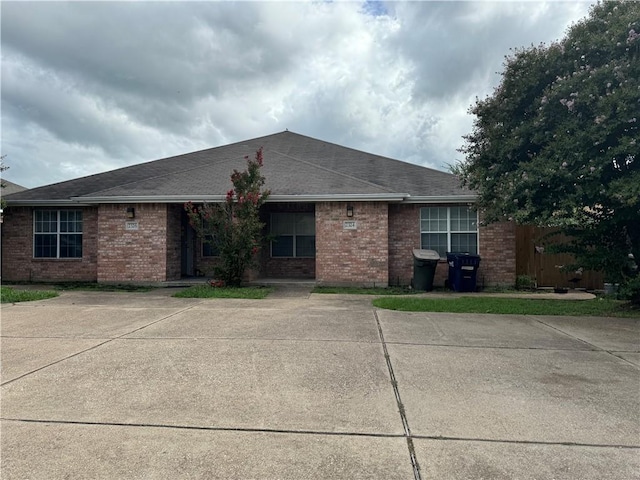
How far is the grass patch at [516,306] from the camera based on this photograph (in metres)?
8.61

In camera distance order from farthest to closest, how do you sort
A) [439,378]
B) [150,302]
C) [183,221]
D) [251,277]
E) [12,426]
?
[183,221] < [251,277] < [150,302] < [439,378] < [12,426]

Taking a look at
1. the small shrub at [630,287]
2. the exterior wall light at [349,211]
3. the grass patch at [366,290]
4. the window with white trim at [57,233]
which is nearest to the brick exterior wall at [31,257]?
the window with white trim at [57,233]

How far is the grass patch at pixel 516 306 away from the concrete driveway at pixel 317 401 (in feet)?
5.64

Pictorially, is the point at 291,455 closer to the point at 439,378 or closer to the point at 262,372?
the point at 262,372

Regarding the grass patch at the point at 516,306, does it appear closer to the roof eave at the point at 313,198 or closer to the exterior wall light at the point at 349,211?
the exterior wall light at the point at 349,211

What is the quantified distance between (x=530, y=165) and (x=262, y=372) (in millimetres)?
6646

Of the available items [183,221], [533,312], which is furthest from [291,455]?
[183,221]

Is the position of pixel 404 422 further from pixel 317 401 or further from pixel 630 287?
pixel 630 287

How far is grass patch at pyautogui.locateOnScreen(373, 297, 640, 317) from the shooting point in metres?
8.61

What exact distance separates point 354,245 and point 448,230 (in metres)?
3.12

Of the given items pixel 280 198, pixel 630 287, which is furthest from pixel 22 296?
pixel 630 287

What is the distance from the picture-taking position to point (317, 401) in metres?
3.79

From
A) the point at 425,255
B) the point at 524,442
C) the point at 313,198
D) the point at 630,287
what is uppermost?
the point at 313,198

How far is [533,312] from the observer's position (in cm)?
859
